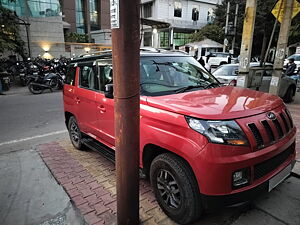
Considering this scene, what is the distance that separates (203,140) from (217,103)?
1.80 ft

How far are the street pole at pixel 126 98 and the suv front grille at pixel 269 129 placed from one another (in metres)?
1.09

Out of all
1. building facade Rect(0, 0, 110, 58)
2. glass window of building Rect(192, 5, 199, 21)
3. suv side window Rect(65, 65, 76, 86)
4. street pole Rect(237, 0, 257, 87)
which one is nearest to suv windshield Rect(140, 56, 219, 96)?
suv side window Rect(65, 65, 76, 86)

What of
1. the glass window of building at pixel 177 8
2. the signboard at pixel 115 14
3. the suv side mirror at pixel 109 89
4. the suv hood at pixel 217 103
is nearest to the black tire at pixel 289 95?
the suv hood at pixel 217 103

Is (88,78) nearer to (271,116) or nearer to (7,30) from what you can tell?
(271,116)

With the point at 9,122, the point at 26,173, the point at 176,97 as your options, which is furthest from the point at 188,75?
the point at 9,122

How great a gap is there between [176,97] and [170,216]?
1304mm

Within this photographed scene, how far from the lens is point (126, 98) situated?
1878 millimetres

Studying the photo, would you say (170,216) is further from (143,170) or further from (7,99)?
(7,99)

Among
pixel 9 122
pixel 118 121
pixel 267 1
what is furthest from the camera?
pixel 267 1

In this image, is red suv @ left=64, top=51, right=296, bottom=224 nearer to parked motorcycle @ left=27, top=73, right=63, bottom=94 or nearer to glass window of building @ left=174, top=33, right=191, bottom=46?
parked motorcycle @ left=27, top=73, right=63, bottom=94

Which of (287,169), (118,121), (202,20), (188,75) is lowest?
(287,169)

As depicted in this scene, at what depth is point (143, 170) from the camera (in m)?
2.75

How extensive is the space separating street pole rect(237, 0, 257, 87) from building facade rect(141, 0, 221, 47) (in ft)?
86.4

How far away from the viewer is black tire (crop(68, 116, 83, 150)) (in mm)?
4239
